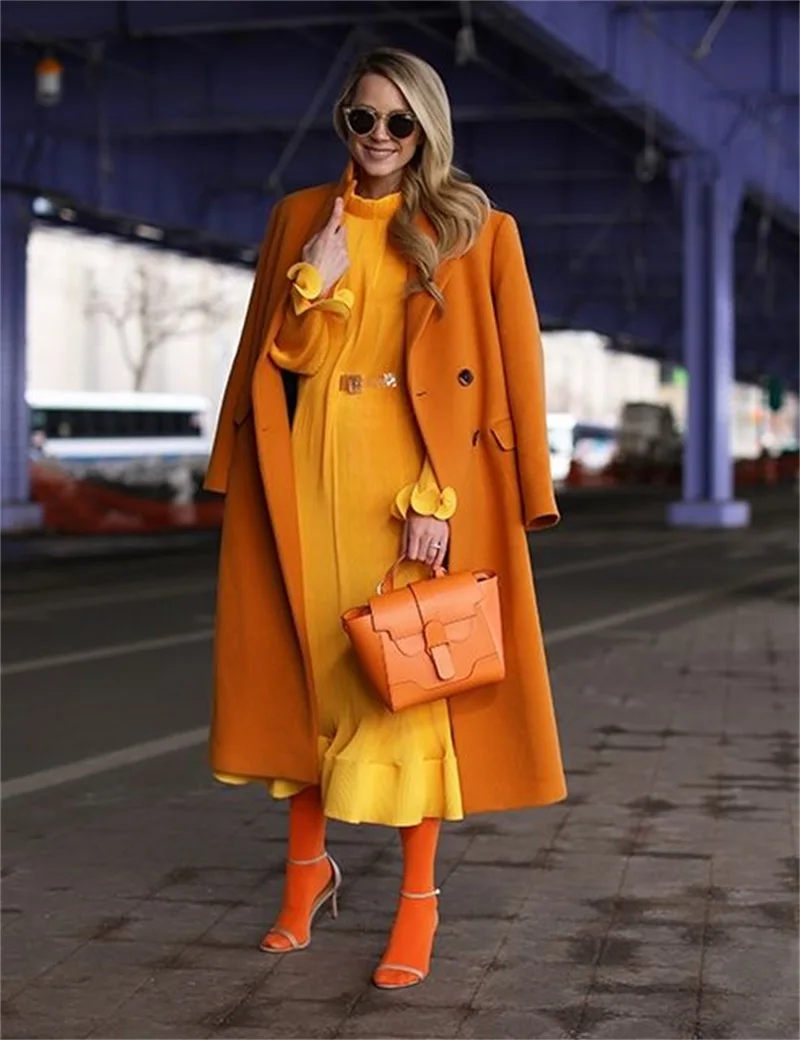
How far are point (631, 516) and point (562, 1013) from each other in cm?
3415

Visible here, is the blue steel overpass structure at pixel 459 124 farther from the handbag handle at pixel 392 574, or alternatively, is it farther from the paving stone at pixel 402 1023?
the paving stone at pixel 402 1023

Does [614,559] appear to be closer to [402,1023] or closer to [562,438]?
[402,1023]

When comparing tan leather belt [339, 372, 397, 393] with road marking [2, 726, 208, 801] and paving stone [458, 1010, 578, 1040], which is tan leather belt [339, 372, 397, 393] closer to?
paving stone [458, 1010, 578, 1040]

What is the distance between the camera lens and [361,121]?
4.65 m

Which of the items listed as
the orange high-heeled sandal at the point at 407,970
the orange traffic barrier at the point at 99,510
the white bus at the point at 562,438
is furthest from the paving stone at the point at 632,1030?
the white bus at the point at 562,438

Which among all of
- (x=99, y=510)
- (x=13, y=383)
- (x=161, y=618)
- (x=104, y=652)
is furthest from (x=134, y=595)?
(x=99, y=510)

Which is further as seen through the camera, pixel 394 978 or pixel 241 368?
pixel 241 368

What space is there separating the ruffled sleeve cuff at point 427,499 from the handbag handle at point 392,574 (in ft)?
0.36

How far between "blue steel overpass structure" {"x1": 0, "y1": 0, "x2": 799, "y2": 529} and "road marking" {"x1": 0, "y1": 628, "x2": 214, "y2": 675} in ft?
26.3

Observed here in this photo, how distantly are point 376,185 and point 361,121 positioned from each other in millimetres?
172

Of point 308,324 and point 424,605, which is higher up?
point 308,324

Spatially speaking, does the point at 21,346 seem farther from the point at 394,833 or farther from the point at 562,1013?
the point at 562,1013

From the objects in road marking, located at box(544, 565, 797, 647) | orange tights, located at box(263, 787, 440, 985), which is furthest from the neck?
road marking, located at box(544, 565, 797, 647)

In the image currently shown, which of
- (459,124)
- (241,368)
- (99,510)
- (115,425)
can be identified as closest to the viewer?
(241,368)
